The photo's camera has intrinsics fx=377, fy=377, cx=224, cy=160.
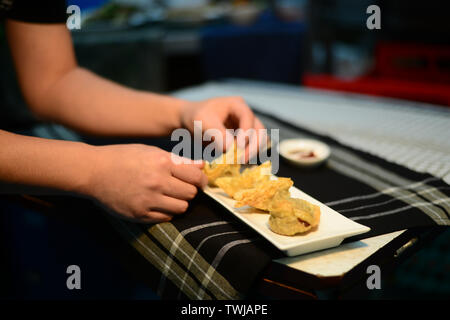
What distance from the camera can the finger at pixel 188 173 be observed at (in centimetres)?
95

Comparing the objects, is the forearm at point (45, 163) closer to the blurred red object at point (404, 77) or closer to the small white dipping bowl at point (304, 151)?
the small white dipping bowl at point (304, 151)

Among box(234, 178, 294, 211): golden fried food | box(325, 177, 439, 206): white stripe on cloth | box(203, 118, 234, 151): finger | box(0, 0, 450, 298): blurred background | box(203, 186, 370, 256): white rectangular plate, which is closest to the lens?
box(203, 186, 370, 256): white rectangular plate

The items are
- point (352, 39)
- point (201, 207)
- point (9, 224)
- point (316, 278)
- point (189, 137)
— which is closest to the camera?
point (316, 278)

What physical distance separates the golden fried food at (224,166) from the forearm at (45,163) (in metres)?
0.31

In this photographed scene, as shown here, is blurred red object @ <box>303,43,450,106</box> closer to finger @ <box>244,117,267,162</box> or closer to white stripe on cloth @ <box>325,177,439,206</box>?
white stripe on cloth @ <box>325,177,439,206</box>

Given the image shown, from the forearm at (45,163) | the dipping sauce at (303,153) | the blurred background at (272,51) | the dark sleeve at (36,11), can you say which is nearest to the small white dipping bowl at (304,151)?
the dipping sauce at (303,153)

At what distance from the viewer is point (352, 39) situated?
3713 mm

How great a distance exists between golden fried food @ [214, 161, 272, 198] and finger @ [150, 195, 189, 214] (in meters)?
0.12

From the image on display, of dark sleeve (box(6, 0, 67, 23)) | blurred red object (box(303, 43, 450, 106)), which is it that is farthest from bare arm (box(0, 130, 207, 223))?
blurred red object (box(303, 43, 450, 106))

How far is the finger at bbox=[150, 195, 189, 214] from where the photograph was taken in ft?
3.03
